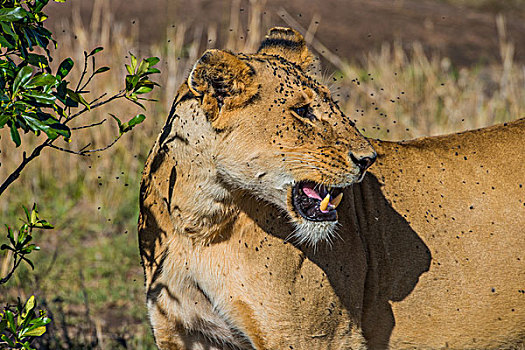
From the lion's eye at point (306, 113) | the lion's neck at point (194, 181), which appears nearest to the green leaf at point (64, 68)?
the lion's neck at point (194, 181)

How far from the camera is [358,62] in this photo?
35.3ft

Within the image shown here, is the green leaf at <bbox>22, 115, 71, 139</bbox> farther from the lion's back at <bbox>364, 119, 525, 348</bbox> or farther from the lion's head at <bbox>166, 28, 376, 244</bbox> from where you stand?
the lion's back at <bbox>364, 119, 525, 348</bbox>

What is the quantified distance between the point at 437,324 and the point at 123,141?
3.88m

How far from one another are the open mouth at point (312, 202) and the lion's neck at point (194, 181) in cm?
27

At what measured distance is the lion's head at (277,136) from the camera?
273 centimetres

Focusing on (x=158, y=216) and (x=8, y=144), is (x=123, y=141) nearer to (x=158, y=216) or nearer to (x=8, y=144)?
(x=8, y=144)

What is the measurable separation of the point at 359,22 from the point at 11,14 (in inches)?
454

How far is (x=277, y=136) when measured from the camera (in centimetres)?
273

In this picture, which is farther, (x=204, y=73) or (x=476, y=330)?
(x=476, y=330)

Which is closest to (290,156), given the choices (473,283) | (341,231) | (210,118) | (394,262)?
(210,118)

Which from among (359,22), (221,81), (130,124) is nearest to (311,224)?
(221,81)

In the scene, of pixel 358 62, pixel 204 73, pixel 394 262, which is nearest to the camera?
pixel 204 73

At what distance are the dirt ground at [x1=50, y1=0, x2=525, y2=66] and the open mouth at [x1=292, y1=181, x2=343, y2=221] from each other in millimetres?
7959

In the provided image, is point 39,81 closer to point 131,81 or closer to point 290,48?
point 131,81
